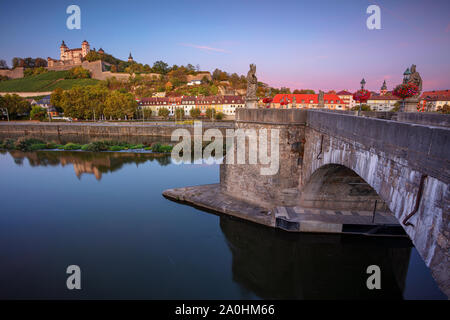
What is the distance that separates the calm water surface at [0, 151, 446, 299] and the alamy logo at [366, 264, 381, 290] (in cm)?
17

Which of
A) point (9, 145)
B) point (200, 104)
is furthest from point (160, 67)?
point (9, 145)

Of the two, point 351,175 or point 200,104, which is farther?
point 200,104

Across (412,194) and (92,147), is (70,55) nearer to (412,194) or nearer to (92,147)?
(92,147)

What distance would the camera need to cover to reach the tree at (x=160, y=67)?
350 ft

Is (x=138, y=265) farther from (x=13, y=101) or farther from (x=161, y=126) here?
(x=13, y=101)

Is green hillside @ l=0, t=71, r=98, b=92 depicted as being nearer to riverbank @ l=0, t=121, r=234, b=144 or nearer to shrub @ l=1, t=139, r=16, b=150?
riverbank @ l=0, t=121, r=234, b=144

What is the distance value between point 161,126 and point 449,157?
1709 inches

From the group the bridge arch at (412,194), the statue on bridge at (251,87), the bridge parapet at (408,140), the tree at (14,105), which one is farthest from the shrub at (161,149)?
the tree at (14,105)

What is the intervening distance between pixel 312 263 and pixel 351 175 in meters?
3.89

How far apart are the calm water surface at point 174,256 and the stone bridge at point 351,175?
143 centimetres

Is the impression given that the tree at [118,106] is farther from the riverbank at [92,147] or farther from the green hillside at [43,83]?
the green hillside at [43,83]

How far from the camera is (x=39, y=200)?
15953mm

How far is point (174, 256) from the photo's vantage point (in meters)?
10.3

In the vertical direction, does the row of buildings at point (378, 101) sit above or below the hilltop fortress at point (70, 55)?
below
